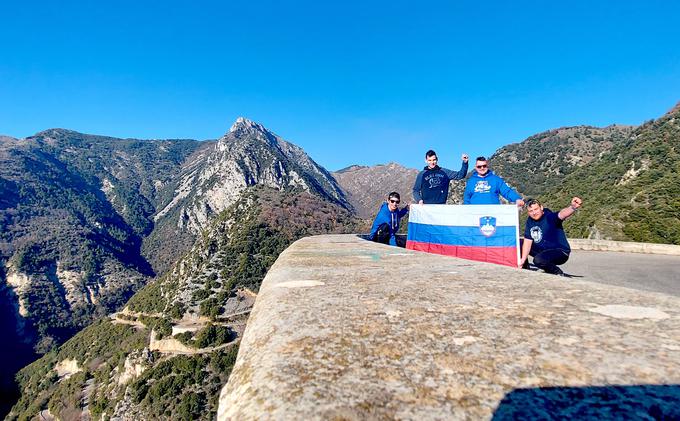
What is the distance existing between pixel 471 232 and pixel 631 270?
154 inches

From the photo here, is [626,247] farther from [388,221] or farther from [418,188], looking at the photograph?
[388,221]

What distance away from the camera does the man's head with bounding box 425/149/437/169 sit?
9359 millimetres

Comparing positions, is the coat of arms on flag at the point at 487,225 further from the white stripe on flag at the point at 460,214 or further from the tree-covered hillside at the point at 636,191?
the tree-covered hillside at the point at 636,191

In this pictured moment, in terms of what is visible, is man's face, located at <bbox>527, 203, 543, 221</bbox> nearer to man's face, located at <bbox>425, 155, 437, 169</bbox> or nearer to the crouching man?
the crouching man

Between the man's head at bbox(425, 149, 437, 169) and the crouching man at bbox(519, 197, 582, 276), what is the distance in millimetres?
2765

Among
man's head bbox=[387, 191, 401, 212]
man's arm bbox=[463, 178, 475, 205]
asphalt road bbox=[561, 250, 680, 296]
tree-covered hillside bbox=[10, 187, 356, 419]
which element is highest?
man's arm bbox=[463, 178, 475, 205]

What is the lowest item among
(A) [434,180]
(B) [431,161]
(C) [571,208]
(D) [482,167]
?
(C) [571,208]

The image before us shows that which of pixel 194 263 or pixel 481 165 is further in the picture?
pixel 194 263

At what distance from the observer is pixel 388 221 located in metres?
9.51

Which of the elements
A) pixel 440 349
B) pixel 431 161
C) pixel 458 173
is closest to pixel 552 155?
pixel 458 173

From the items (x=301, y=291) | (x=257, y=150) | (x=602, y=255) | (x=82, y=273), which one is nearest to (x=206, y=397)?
(x=602, y=255)

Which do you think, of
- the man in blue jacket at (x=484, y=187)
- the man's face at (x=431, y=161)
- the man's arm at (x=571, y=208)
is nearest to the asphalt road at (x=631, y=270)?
the man's arm at (x=571, y=208)

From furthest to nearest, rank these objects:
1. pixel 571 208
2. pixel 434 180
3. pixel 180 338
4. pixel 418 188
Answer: pixel 180 338 < pixel 418 188 < pixel 434 180 < pixel 571 208

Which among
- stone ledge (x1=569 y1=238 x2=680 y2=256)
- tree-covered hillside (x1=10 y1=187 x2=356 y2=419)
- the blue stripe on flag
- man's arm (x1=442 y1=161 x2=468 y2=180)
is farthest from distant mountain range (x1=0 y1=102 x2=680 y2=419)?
the blue stripe on flag
